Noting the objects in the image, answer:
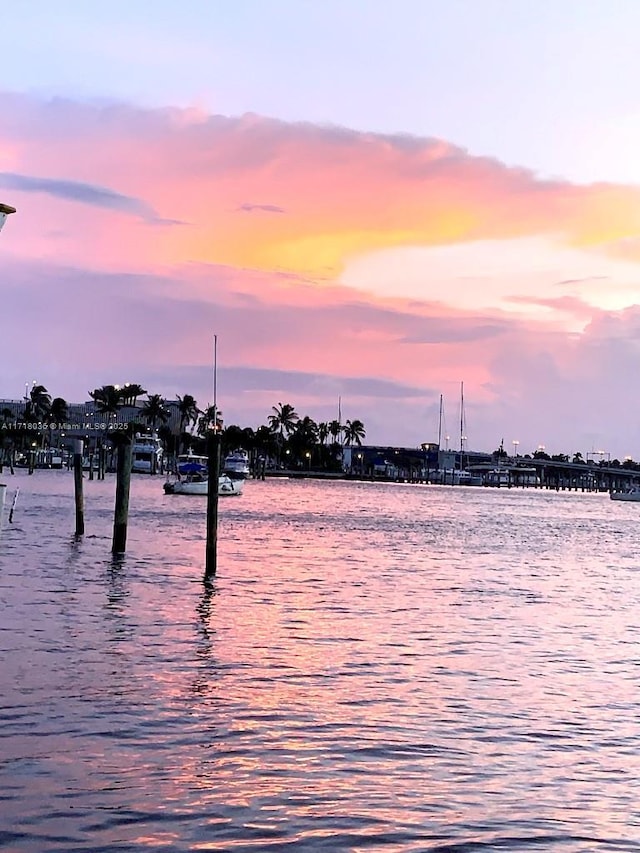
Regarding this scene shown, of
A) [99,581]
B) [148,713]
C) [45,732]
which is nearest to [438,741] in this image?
[148,713]

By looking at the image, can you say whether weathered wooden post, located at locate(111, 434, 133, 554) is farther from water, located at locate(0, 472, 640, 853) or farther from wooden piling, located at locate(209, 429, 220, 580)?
water, located at locate(0, 472, 640, 853)

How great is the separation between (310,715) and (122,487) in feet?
74.5

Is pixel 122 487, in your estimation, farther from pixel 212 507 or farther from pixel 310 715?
pixel 310 715

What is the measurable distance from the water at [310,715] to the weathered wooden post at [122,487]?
333 cm

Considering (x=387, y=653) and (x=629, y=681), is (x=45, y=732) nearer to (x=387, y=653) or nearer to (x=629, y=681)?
(x=387, y=653)

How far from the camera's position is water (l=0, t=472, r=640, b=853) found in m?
10.6

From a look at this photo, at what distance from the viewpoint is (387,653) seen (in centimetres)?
2072

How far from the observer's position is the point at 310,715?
15148 mm

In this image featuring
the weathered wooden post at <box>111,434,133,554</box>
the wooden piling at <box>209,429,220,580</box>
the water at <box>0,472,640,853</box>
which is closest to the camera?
the water at <box>0,472,640,853</box>

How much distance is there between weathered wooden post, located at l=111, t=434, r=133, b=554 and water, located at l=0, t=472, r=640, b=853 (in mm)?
3334

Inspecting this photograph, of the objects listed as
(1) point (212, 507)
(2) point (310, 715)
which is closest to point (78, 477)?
(1) point (212, 507)

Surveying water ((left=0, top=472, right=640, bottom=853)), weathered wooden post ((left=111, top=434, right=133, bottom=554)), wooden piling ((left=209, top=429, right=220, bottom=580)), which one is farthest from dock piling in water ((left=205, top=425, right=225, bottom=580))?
weathered wooden post ((left=111, top=434, right=133, bottom=554))

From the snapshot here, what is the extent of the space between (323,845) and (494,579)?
95.5ft

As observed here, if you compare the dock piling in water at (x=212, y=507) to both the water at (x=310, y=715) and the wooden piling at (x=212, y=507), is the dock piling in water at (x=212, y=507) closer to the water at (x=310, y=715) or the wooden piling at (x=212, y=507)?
the wooden piling at (x=212, y=507)
